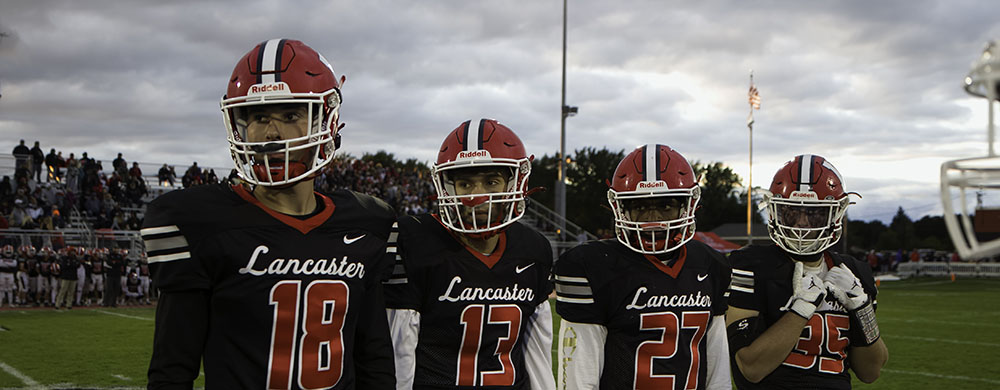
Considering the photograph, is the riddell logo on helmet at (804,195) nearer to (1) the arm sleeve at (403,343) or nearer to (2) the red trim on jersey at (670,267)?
(2) the red trim on jersey at (670,267)

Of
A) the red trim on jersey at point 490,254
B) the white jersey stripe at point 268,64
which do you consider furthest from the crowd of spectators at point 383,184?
the white jersey stripe at point 268,64

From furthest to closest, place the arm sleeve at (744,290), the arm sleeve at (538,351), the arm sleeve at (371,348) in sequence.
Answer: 1. the arm sleeve at (744,290)
2. the arm sleeve at (538,351)
3. the arm sleeve at (371,348)

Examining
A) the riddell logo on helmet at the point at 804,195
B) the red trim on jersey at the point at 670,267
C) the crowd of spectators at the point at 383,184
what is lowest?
the red trim on jersey at the point at 670,267

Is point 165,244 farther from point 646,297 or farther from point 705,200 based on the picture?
point 705,200

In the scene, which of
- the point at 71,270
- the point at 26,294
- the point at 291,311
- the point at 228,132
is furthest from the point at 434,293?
the point at 26,294

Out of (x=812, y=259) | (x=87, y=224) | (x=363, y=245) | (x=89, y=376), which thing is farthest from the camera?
(x=87, y=224)

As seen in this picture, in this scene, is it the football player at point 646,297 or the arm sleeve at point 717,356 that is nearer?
the football player at point 646,297

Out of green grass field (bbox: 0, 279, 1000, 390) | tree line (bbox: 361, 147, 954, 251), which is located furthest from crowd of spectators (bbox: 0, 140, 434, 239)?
tree line (bbox: 361, 147, 954, 251)

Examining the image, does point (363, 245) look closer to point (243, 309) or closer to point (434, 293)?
point (243, 309)

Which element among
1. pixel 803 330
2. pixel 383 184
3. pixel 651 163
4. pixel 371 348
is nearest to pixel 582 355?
pixel 651 163

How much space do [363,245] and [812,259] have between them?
226 centimetres

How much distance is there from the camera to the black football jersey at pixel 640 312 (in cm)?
333

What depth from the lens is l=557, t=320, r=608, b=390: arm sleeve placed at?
3248mm

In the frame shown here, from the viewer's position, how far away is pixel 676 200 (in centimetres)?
353
